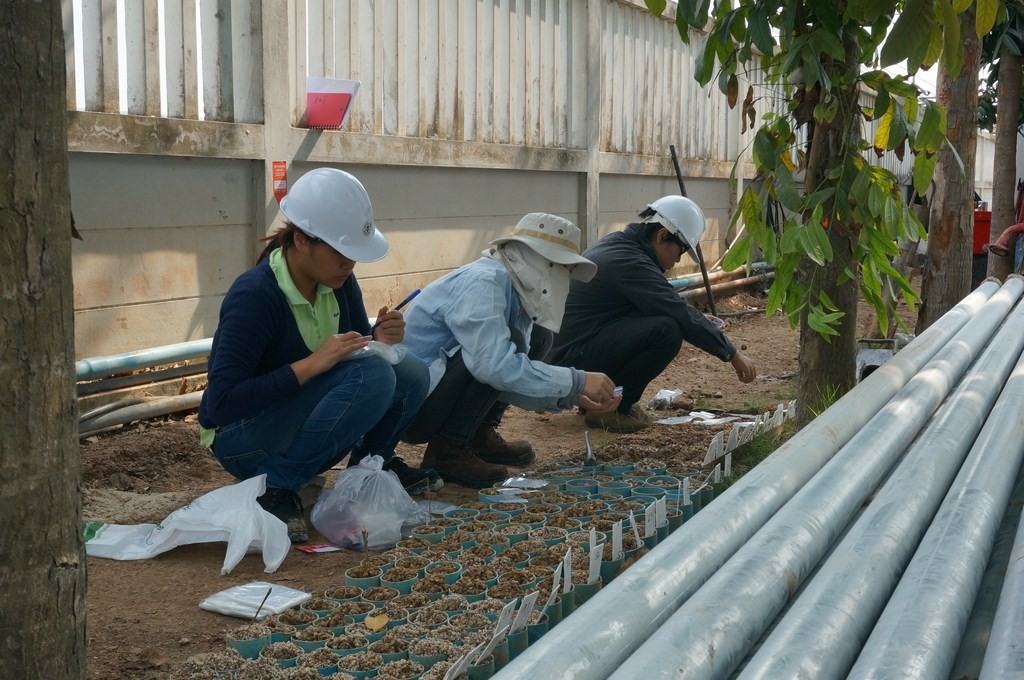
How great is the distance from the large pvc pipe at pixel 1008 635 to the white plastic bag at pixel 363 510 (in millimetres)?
1869

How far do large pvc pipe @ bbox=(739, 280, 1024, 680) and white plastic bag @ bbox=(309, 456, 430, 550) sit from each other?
145 cm

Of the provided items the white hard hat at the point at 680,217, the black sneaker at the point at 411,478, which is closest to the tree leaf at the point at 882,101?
the white hard hat at the point at 680,217

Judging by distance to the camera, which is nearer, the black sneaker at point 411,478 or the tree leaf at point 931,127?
the tree leaf at point 931,127

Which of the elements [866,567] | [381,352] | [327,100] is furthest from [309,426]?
[327,100]

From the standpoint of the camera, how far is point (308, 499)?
3367 millimetres

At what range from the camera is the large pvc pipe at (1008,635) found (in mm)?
1188

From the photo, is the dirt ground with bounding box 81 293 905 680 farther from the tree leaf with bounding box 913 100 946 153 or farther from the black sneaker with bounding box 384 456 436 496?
the tree leaf with bounding box 913 100 946 153

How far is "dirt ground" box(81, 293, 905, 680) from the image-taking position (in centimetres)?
238

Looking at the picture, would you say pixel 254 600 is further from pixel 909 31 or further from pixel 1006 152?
pixel 1006 152

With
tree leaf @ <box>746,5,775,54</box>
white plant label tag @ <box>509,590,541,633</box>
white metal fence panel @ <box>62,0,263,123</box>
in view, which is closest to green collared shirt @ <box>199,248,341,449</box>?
white plant label tag @ <box>509,590,541,633</box>

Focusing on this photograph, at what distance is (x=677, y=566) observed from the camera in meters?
1.62

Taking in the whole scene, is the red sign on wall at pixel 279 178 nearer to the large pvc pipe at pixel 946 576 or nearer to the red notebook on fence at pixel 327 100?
the red notebook on fence at pixel 327 100

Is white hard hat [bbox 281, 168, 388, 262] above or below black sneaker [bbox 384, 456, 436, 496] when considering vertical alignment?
above

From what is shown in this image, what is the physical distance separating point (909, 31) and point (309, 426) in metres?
1.93
